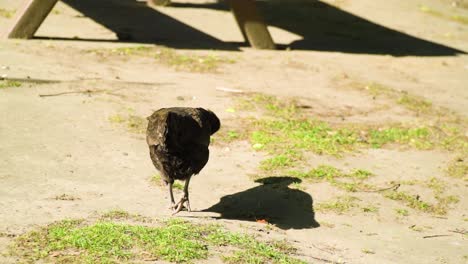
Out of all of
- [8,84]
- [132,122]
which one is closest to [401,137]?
[132,122]

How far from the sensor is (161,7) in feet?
46.1

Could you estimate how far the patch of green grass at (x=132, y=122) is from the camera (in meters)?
7.10

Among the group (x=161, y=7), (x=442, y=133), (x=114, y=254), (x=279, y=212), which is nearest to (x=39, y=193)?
(x=114, y=254)

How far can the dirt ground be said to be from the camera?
5.27 m

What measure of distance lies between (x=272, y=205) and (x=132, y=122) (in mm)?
2069

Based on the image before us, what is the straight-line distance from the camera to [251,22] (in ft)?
37.2

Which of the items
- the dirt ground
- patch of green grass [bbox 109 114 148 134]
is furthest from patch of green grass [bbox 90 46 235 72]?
patch of green grass [bbox 109 114 148 134]

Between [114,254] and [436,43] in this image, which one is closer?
[114,254]

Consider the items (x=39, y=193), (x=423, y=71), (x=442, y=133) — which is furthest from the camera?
(x=423, y=71)

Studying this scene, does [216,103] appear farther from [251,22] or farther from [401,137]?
[251,22]

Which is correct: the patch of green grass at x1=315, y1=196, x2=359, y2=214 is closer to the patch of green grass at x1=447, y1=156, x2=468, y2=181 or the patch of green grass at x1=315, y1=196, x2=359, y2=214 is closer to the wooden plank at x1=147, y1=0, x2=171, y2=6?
the patch of green grass at x1=447, y1=156, x2=468, y2=181

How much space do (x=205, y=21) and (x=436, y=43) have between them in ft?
13.5

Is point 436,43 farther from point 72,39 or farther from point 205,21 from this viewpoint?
point 72,39

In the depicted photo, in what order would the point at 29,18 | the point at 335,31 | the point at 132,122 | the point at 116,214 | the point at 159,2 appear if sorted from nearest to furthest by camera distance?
A: the point at 116,214 → the point at 132,122 → the point at 29,18 → the point at 335,31 → the point at 159,2
